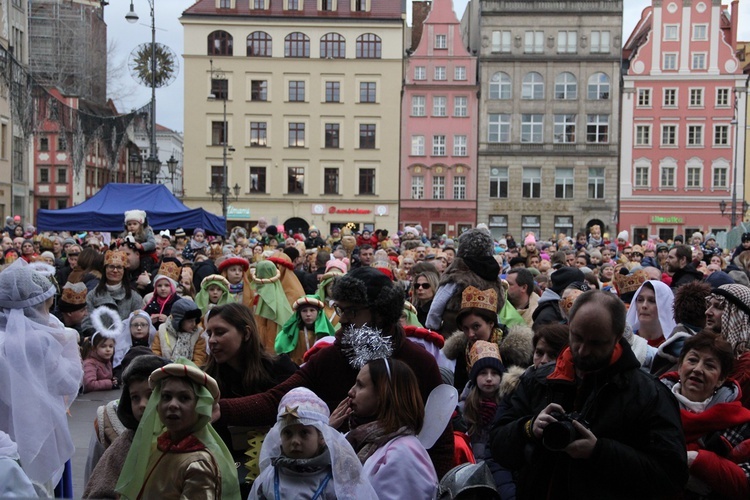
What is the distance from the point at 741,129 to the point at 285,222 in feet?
93.7

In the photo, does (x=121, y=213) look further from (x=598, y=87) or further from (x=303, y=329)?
(x=598, y=87)

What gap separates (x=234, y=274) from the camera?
9.87 m

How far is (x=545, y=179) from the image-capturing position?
2089 inches

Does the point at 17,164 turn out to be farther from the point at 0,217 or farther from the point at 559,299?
the point at 559,299

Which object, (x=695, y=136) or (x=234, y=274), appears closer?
(x=234, y=274)

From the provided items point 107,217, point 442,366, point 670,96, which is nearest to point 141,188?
point 107,217

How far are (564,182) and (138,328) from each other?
46.2m

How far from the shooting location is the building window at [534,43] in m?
52.2

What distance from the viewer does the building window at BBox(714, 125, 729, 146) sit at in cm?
5216

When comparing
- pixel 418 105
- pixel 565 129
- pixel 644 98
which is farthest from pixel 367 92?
pixel 644 98

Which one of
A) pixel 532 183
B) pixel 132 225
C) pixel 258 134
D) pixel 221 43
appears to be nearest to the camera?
pixel 132 225

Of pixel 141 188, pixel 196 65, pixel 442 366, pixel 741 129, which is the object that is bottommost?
pixel 442 366

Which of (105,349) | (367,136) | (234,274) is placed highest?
(367,136)

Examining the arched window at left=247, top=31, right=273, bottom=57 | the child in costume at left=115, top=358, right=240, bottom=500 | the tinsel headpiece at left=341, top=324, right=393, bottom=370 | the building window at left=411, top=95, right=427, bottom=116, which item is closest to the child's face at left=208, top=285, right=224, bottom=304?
the tinsel headpiece at left=341, top=324, right=393, bottom=370
